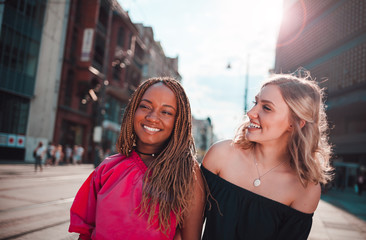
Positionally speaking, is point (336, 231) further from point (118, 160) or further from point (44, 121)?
point (44, 121)

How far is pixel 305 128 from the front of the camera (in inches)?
87.0

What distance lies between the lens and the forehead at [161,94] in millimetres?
2010

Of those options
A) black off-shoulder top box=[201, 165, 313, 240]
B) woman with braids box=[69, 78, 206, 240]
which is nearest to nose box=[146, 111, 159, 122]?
woman with braids box=[69, 78, 206, 240]

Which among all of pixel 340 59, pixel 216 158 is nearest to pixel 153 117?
pixel 216 158

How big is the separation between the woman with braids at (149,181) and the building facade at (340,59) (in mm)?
26999

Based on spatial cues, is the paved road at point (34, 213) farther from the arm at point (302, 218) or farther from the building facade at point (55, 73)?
the building facade at point (55, 73)

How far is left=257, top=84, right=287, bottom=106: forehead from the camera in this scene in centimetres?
210

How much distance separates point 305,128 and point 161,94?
115 centimetres

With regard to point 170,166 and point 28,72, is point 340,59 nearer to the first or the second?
point 28,72

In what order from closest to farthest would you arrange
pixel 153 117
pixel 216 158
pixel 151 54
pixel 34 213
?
1. pixel 153 117
2. pixel 216 158
3. pixel 34 213
4. pixel 151 54

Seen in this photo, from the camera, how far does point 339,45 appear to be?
3017cm

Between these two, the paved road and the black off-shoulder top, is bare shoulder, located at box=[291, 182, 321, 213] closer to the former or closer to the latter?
the black off-shoulder top

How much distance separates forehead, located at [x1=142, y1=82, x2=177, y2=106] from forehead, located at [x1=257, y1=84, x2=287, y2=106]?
27.0 inches

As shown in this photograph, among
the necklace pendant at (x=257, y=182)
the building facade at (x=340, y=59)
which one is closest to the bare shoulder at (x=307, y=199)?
the necklace pendant at (x=257, y=182)
